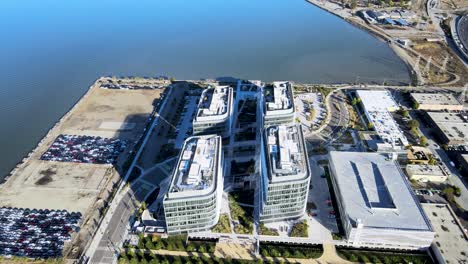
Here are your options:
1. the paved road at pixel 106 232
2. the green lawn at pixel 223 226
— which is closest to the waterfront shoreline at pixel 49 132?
the paved road at pixel 106 232

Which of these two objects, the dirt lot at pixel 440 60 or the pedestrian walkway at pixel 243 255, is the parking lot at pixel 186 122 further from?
the dirt lot at pixel 440 60

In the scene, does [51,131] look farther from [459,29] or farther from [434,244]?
[459,29]

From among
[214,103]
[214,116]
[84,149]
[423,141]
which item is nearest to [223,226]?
[214,116]

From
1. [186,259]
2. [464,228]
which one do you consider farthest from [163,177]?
[464,228]

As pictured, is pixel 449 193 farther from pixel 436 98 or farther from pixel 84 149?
pixel 84 149

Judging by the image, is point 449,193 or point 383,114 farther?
point 383,114

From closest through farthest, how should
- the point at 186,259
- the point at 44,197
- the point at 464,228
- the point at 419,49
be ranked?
the point at 186,259
the point at 464,228
the point at 44,197
the point at 419,49

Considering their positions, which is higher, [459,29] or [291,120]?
[459,29]
